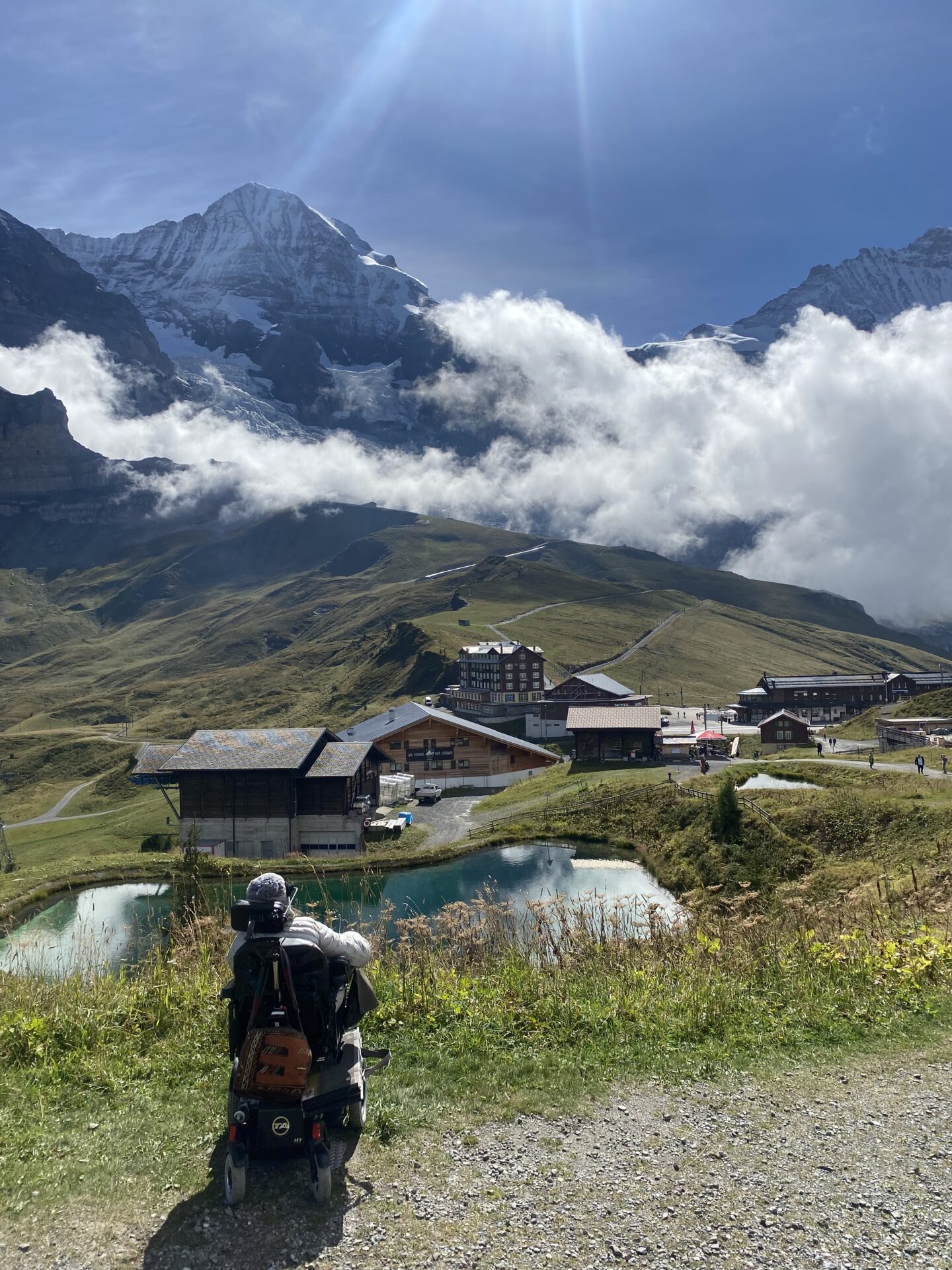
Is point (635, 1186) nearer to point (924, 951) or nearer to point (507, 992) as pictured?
point (507, 992)

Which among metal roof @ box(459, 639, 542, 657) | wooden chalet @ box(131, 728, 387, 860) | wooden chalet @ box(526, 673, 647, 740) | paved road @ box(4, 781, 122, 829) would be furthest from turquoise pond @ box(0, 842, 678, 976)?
metal roof @ box(459, 639, 542, 657)

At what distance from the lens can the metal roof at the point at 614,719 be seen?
6462 centimetres

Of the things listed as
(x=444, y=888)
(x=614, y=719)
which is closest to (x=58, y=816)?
(x=614, y=719)

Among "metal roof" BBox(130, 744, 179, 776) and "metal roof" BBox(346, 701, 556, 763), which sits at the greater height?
A: "metal roof" BBox(346, 701, 556, 763)

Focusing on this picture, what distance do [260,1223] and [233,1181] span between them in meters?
0.32

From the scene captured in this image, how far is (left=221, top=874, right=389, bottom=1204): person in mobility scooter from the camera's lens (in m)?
5.40

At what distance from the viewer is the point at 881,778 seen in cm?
3525

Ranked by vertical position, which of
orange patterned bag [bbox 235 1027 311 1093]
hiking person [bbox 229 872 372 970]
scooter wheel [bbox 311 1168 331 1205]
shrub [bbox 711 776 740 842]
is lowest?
shrub [bbox 711 776 740 842]

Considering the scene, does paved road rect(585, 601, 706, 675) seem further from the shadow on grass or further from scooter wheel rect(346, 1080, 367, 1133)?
the shadow on grass

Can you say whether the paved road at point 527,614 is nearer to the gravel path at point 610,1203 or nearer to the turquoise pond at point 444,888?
the turquoise pond at point 444,888

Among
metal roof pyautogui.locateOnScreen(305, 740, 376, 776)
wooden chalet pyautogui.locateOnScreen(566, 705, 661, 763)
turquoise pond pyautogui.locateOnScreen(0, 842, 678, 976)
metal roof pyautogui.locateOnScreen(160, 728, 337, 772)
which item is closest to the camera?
turquoise pond pyautogui.locateOnScreen(0, 842, 678, 976)

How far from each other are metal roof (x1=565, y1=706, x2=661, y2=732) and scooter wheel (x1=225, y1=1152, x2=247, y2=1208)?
60.6 m

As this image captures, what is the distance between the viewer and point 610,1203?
5273 millimetres

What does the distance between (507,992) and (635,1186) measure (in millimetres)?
3508
